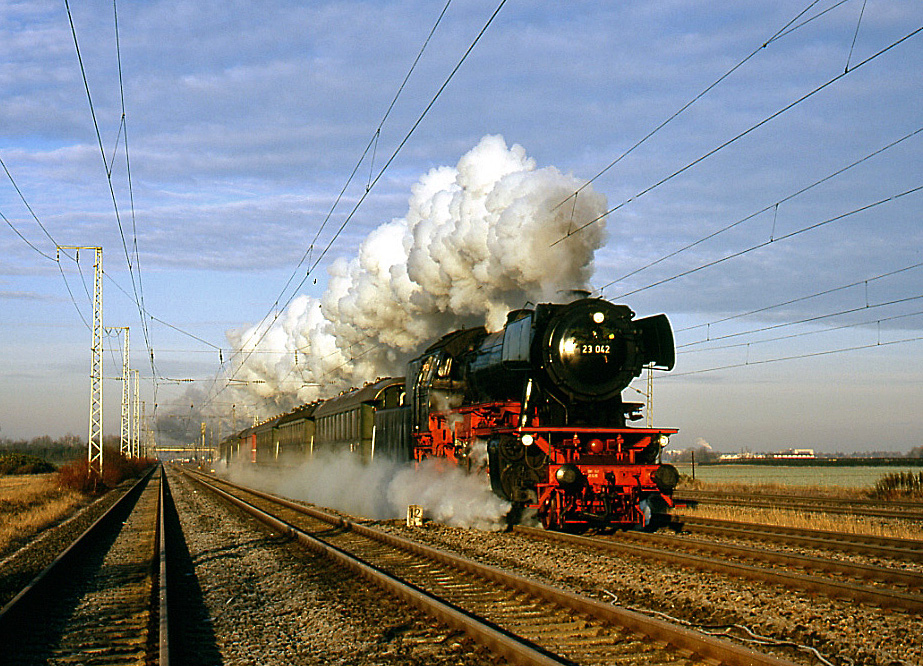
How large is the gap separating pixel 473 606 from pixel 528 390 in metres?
6.01

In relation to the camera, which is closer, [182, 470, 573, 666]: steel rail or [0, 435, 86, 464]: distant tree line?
[182, 470, 573, 666]: steel rail

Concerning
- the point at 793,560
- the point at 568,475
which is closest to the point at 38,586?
the point at 568,475

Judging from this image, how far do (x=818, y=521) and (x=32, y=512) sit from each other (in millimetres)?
21153

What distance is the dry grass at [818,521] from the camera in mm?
14211

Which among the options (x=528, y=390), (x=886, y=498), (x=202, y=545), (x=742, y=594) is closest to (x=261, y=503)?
(x=202, y=545)

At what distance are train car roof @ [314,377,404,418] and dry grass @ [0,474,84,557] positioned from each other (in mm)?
9333

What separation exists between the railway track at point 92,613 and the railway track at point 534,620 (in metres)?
2.38

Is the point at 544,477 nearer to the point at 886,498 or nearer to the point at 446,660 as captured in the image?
the point at 446,660

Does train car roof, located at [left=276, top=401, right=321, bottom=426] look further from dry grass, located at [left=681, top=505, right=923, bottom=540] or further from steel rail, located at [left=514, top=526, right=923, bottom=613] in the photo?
steel rail, located at [left=514, top=526, right=923, bottom=613]

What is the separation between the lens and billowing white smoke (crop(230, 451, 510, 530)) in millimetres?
15266

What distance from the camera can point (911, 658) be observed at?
5762 millimetres

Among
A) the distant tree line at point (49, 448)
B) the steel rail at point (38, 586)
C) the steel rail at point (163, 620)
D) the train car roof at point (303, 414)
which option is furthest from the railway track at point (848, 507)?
the distant tree line at point (49, 448)

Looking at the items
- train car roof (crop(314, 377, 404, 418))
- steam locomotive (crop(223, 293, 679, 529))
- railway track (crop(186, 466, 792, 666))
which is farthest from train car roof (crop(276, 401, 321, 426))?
railway track (crop(186, 466, 792, 666))

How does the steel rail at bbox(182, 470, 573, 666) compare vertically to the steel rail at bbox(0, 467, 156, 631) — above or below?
above
